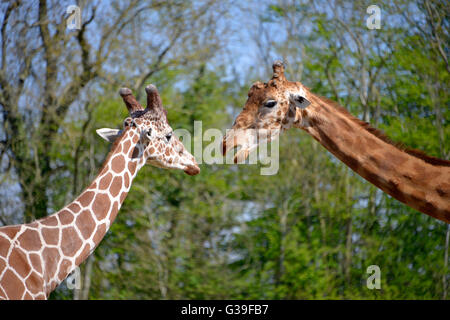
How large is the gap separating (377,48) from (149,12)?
364 cm

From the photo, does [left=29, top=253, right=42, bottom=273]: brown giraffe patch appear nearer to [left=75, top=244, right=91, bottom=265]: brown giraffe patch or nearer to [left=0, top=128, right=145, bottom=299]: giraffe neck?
[left=0, top=128, right=145, bottom=299]: giraffe neck

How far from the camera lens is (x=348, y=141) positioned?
360cm

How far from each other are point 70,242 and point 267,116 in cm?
141

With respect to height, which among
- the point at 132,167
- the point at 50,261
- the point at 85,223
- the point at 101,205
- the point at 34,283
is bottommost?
the point at 34,283

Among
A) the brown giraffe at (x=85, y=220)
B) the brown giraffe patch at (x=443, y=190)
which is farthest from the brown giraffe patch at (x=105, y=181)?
the brown giraffe patch at (x=443, y=190)

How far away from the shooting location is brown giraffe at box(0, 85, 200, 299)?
12.0 feet

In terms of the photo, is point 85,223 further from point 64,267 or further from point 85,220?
point 64,267

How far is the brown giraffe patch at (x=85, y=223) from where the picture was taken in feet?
13.0

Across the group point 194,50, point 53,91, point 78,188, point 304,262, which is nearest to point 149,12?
point 194,50

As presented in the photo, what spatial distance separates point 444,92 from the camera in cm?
934

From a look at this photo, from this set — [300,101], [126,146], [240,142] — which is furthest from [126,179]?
[300,101]

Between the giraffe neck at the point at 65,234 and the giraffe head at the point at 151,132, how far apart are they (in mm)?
48

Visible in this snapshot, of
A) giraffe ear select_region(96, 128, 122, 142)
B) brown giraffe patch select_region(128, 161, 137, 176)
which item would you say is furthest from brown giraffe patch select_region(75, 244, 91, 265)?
giraffe ear select_region(96, 128, 122, 142)

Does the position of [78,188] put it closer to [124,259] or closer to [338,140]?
[124,259]
